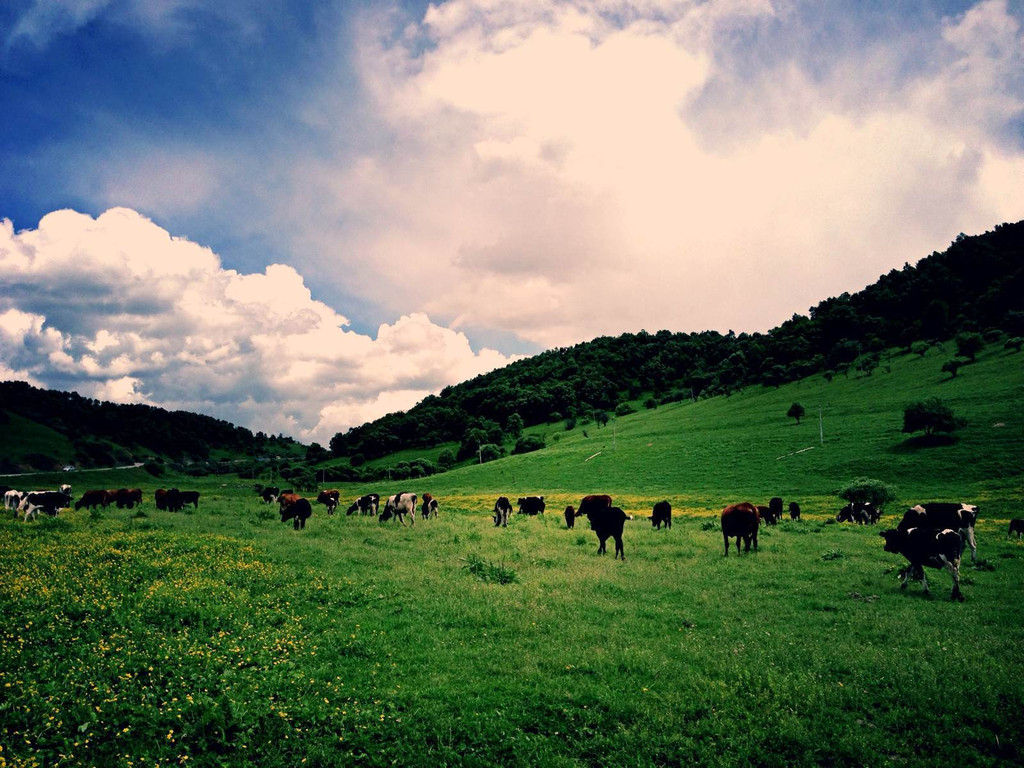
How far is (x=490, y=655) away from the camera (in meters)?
10.0

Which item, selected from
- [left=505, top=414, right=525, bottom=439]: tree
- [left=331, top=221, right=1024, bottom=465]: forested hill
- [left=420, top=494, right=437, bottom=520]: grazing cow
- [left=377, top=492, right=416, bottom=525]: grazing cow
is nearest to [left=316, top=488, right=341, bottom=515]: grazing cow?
[left=377, top=492, right=416, bottom=525]: grazing cow

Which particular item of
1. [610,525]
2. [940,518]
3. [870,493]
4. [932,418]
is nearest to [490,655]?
[610,525]

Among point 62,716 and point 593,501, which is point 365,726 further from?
point 593,501

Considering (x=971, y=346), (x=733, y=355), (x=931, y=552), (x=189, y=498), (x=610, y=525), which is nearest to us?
(x=931, y=552)

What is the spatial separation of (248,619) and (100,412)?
213 metres

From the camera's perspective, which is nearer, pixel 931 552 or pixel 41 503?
pixel 931 552

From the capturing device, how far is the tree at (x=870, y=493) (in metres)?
42.7

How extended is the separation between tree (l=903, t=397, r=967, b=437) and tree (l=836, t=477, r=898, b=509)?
2551 centimetres

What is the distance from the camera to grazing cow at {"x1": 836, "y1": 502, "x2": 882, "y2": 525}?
36031mm

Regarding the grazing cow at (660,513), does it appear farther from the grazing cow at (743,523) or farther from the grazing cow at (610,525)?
the grazing cow at (610,525)

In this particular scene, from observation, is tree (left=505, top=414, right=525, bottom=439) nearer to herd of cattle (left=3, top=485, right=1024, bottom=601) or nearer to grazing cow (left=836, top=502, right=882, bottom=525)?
herd of cattle (left=3, top=485, right=1024, bottom=601)

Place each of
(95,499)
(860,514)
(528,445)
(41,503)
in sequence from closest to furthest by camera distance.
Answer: (41,503) → (95,499) → (860,514) → (528,445)

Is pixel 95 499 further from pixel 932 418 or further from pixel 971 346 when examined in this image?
pixel 971 346

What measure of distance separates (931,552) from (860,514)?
2606cm
